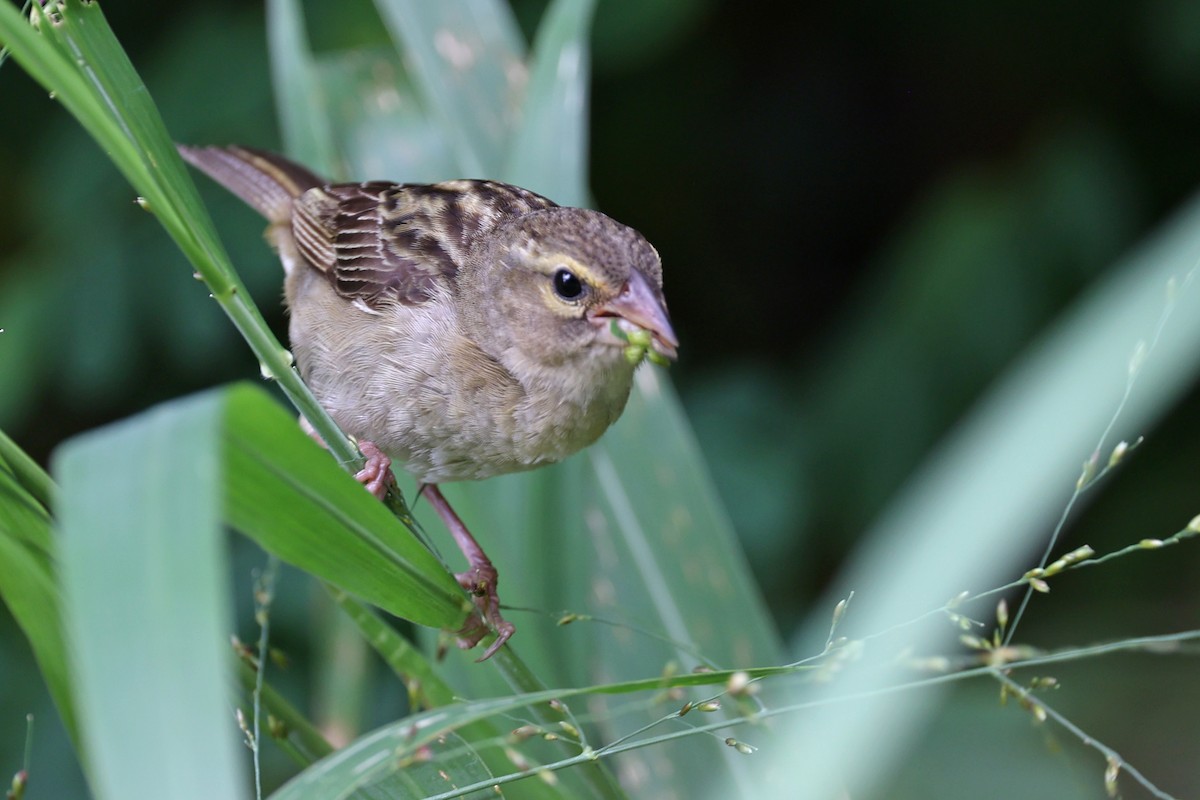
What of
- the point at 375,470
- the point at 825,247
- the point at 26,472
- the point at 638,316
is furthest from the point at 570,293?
the point at 825,247

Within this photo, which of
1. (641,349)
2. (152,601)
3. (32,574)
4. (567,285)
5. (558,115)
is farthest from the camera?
(558,115)

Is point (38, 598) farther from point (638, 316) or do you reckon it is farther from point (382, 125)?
point (382, 125)

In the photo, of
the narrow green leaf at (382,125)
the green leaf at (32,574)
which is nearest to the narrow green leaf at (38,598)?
the green leaf at (32,574)

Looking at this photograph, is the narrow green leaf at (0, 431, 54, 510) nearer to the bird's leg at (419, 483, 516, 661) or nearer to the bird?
the bird

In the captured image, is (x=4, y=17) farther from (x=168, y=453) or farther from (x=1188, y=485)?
(x=1188, y=485)

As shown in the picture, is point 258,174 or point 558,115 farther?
point 258,174

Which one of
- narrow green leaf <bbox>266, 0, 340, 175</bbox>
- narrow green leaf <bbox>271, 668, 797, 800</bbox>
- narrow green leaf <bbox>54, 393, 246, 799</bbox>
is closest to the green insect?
narrow green leaf <bbox>271, 668, 797, 800</bbox>

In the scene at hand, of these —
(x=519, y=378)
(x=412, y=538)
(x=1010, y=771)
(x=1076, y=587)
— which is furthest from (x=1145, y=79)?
(x=412, y=538)

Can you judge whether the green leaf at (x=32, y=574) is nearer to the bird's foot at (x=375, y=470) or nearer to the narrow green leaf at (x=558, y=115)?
the bird's foot at (x=375, y=470)
